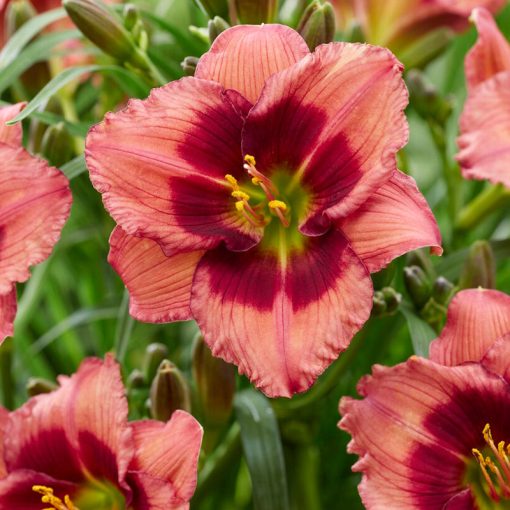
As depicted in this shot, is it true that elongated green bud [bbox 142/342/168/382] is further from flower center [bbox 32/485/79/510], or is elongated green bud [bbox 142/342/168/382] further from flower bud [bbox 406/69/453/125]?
flower bud [bbox 406/69/453/125]

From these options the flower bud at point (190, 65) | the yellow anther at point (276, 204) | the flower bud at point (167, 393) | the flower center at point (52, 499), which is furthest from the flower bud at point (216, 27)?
the flower center at point (52, 499)

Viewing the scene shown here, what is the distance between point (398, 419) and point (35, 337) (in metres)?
0.59

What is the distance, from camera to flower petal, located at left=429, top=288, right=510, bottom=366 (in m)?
0.59

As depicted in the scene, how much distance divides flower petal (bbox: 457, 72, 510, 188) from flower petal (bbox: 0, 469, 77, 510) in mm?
380

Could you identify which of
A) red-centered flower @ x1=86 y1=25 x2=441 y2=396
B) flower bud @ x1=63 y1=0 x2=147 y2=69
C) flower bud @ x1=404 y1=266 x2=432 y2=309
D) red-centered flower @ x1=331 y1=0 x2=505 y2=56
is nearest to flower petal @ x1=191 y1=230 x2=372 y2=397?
red-centered flower @ x1=86 y1=25 x2=441 y2=396

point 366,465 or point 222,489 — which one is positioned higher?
point 366,465

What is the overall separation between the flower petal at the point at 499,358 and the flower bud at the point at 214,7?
1.05 ft

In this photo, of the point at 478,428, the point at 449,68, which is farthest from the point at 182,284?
the point at 449,68

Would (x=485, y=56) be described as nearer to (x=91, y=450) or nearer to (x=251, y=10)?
(x=251, y=10)

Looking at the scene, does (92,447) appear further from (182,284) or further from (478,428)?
(478,428)

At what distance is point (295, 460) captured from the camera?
758mm

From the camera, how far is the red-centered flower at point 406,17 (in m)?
0.92

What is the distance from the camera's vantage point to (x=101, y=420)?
1.98 ft

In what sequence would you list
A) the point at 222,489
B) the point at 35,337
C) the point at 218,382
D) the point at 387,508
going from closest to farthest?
the point at 387,508, the point at 218,382, the point at 222,489, the point at 35,337
